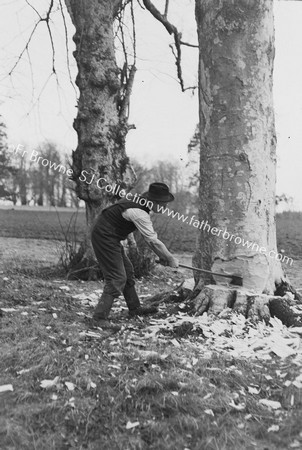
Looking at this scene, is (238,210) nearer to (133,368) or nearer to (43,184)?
(133,368)

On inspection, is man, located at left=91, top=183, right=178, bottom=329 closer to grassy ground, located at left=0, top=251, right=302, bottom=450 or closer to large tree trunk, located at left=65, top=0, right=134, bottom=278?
grassy ground, located at left=0, top=251, right=302, bottom=450

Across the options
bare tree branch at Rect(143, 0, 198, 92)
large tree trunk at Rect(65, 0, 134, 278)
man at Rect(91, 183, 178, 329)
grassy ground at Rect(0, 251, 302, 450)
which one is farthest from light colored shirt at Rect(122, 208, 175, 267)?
bare tree branch at Rect(143, 0, 198, 92)

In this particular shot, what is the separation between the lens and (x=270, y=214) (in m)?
5.33

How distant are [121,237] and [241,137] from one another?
162 centimetres

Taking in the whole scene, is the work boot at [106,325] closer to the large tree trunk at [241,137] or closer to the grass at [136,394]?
the grass at [136,394]

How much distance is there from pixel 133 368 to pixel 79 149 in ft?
16.8

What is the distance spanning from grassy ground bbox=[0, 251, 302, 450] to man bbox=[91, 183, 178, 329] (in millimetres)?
484

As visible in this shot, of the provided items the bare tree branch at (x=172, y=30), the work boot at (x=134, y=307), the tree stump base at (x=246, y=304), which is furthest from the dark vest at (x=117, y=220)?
the bare tree branch at (x=172, y=30)

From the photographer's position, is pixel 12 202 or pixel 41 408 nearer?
pixel 41 408

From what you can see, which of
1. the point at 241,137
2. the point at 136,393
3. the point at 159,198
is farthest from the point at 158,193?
the point at 136,393

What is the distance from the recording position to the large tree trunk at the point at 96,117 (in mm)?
8242

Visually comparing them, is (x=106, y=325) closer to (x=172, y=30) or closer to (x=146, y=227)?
(x=146, y=227)

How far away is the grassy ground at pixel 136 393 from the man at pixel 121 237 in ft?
1.59

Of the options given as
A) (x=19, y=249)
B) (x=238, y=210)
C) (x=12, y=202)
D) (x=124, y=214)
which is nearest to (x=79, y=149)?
(x=124, y=214)
